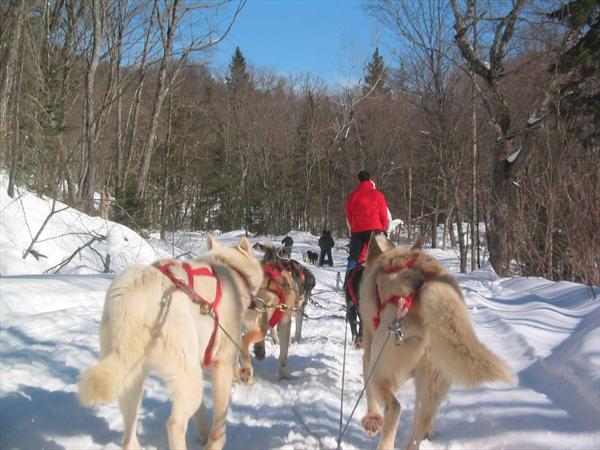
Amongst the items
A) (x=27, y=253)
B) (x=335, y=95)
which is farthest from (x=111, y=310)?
(x=335, y=95)

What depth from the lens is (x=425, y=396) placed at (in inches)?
125

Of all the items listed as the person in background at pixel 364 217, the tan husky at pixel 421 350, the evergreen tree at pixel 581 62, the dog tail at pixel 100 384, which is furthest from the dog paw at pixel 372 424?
the evergreen tree at pixel 581 62

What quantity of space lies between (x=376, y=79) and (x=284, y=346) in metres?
36.1

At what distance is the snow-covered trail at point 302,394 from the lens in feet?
11.6

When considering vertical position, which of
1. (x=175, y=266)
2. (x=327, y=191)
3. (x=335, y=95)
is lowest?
(x=175, y=266)

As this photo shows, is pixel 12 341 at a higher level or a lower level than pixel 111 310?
lower

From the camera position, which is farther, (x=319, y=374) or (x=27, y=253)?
(x=27, y=253)

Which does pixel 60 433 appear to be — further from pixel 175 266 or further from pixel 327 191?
pixel 327 191

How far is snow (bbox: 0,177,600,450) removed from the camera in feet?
11.6

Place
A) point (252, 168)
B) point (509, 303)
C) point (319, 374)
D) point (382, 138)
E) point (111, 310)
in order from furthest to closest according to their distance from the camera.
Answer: point (252, 168)
point (382, 138)
point (509, 303)
point (319, 374)
point (111, 310)

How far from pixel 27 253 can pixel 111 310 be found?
865 centimetres

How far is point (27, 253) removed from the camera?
32.6ft

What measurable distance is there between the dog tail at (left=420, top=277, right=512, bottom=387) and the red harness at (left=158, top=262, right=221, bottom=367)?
1.48m

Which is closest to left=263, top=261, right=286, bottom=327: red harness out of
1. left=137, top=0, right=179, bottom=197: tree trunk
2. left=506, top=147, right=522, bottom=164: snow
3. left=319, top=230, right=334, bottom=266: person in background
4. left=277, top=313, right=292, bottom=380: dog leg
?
left=277, top=313, right=292, bottom=380: dog leg
